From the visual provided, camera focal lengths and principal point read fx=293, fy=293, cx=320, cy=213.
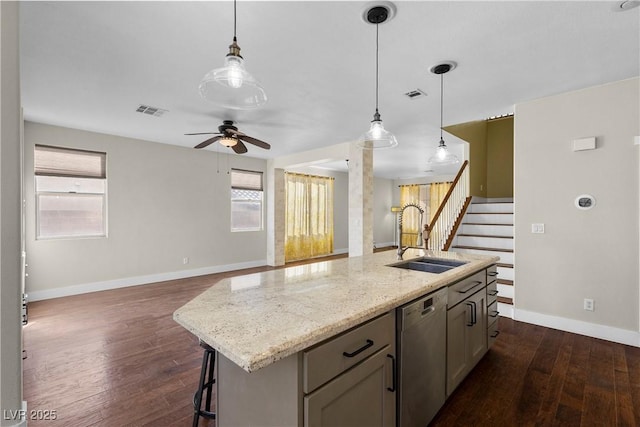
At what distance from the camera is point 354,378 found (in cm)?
123

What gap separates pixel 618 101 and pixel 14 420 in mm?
4834

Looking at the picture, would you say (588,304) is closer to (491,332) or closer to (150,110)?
(491,332)

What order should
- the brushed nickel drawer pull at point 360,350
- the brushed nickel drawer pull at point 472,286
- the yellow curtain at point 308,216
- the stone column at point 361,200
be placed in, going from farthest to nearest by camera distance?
A: the yellow curtain at point 308,216, the stone column at point 361,200, the brushed nickel drawer pull at point 472,286, the brushed nickel drawer pull at point 360,350

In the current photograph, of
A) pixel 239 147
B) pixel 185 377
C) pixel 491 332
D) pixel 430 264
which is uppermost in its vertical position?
pixel 239 147

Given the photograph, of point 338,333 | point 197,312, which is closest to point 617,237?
point 338,333

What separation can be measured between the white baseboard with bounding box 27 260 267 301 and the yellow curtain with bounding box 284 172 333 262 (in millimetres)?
1664

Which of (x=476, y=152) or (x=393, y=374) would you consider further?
(x=476, y=152)

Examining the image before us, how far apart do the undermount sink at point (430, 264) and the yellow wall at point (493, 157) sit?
3977mm

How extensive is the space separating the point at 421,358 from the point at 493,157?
6270 millimetres

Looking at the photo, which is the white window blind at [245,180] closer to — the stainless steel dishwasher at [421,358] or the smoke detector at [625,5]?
the stainless steel dishwasher at [421,358]

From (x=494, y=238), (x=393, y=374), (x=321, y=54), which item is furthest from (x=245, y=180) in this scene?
(x=393, y=374)

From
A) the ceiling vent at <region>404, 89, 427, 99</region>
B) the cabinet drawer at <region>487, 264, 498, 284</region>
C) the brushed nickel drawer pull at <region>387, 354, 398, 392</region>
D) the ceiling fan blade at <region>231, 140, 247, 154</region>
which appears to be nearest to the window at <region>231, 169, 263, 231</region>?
the ceiling fan blade at <region>231, 140, 247, 154</region>

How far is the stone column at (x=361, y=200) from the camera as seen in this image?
535 centimetres

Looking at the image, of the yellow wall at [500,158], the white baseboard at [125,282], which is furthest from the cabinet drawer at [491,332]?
the white baseboard at [125,282]
